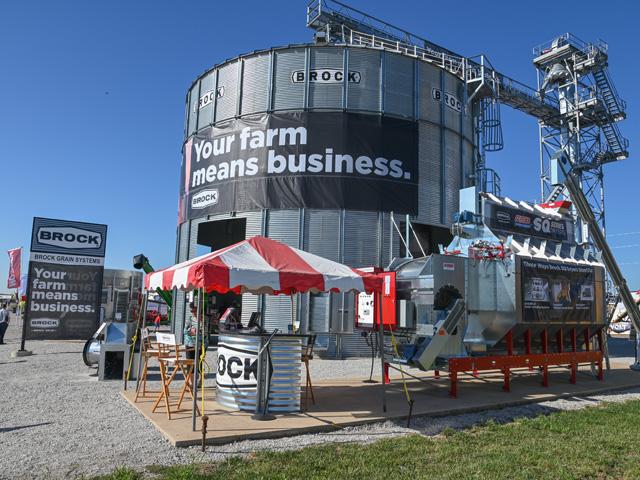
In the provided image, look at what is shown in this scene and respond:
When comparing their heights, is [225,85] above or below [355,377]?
above

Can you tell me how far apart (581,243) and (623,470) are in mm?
9735

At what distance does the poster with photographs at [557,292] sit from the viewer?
37.9 feet

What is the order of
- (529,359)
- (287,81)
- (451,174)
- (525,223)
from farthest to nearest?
(451,174) → (287,81) → (525,223) → (529,359)

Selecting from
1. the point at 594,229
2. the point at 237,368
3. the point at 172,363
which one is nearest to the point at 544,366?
the point at 594,229

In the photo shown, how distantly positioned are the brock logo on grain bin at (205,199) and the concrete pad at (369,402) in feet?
35.2

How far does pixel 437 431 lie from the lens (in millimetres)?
7738

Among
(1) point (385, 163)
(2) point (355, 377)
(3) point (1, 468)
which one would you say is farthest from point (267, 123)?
(3) point (1, 468)

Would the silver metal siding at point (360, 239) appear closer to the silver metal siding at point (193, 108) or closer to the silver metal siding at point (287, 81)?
the silver metal siding at point (287, 81)

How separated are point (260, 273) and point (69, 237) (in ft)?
51.0

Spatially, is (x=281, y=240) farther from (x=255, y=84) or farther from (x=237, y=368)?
(x=237, y=368)

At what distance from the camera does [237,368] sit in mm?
8664

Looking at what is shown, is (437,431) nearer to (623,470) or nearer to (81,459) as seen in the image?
(623,470)

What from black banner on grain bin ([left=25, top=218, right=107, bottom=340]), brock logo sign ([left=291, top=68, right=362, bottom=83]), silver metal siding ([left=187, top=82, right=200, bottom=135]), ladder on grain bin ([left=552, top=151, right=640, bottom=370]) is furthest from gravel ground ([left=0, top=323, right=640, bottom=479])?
silver metal siding ([left=187, top=82, right=200, bottom=135])

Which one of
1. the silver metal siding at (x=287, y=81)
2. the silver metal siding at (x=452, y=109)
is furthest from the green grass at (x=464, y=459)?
the silver metal siding at (x=452, y=109)
